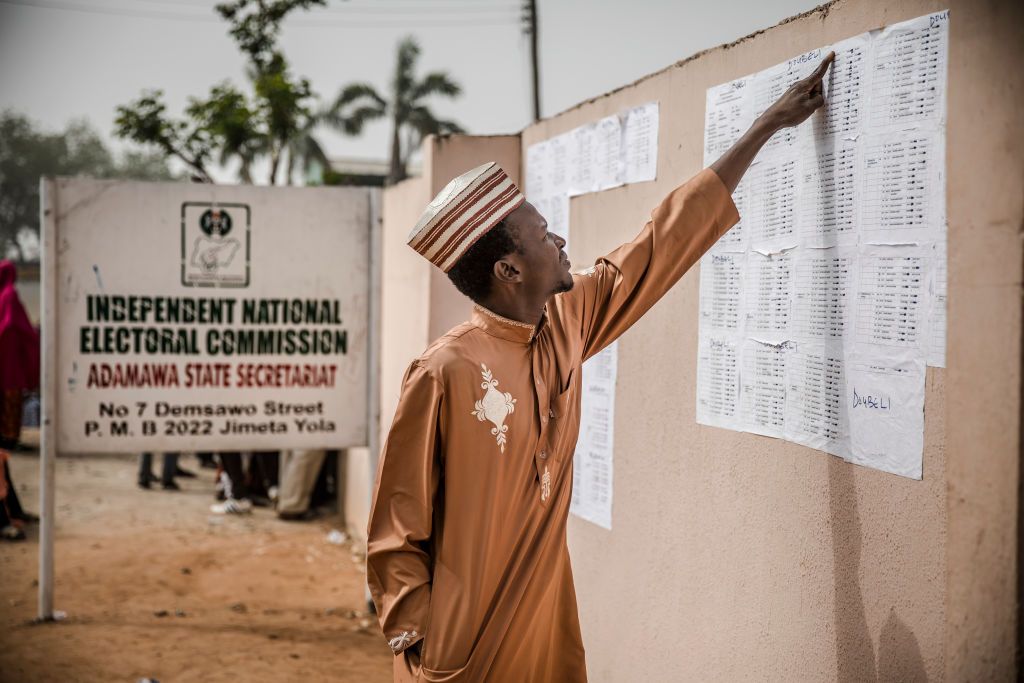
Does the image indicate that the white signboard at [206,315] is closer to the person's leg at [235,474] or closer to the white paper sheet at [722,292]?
the white paper sheet at [722,292]

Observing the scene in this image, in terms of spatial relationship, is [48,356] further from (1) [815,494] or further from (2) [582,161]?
(1) [815,494]

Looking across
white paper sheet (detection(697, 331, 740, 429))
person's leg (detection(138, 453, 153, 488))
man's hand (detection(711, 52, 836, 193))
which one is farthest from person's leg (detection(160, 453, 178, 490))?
man's hand (detection(711, 52, 836, 193))

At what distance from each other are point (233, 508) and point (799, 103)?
729 cm

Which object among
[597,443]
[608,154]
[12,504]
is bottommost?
[12,504]

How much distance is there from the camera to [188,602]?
5875 millimetres

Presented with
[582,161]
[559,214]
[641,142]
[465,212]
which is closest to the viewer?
[465,212]

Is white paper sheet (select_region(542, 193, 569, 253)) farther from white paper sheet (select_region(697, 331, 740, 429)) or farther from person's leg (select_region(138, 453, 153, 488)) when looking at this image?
person's leg (select_region(138, 453, 153, 488))

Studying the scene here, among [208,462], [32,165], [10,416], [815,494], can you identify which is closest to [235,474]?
[208,462]

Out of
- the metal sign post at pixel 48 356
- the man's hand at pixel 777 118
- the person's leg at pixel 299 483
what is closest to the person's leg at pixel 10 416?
the person's leg at pixel 299 483

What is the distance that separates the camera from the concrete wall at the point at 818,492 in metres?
1.77

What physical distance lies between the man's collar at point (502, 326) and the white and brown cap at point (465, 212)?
17cm

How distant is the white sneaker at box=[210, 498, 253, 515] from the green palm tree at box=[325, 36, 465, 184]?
22009 millimetres

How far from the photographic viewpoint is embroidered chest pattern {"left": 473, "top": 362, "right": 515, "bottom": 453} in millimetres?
2199

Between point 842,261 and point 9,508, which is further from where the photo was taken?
point 9,508
